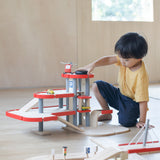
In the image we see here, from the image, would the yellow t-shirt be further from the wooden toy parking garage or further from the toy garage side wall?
the toy garage side wall

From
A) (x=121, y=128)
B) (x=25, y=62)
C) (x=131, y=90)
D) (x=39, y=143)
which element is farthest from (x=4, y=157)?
(x=25, y=62)

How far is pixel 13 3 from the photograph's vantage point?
393 centimetres

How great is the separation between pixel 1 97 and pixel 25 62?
3.00 feet

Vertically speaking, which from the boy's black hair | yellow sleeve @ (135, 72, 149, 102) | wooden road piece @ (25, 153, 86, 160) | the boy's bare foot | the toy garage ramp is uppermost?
the boy's black hair

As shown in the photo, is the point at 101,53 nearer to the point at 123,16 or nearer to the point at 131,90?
the point at 123,16

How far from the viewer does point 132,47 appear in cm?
175

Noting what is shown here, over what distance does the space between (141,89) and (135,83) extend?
6cm

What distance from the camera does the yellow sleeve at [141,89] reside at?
182 cm

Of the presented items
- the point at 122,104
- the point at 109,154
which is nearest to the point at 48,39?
the point at 122,104

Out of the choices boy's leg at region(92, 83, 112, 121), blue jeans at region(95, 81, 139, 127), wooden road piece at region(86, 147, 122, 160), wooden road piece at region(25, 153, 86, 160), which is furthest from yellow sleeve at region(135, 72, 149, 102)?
wooden road piece at region(86, 147, 122, 160)

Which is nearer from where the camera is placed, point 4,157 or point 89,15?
point 4,157

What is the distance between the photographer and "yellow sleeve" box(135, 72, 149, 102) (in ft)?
5.97

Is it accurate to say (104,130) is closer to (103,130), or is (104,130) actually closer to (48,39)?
(103,130)

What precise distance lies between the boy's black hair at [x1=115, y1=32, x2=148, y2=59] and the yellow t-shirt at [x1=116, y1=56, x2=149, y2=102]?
116 millimetres
